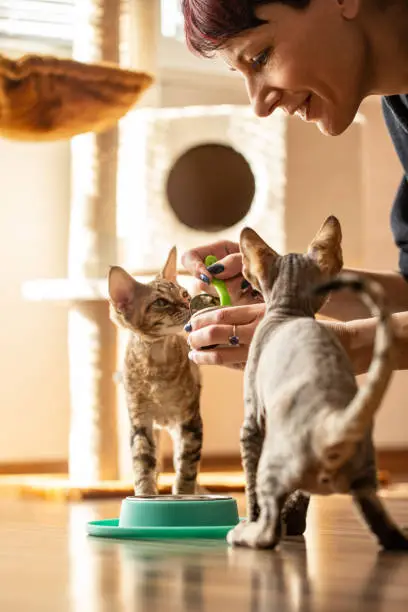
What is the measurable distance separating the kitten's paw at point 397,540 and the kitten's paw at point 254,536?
12 cm

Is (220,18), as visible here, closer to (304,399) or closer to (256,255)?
(256,255)

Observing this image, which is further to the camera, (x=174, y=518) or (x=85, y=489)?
(x=85, y=489)

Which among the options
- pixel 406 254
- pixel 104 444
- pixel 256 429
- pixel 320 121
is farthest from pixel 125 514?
pixel 104 444

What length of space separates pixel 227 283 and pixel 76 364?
5.28 ft

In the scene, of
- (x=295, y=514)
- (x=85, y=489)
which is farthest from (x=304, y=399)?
(x=85, y=489)

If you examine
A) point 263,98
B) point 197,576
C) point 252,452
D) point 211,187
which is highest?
point 211,187

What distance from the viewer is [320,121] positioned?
149cm

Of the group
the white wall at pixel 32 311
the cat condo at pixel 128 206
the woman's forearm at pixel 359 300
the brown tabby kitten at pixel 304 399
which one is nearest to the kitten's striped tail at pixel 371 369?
the brown tabby kitten at pixel 304 399

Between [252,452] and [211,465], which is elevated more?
[252,452]

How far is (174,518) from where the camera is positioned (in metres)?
1.24

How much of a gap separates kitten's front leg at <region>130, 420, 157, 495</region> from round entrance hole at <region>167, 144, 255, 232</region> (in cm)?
199

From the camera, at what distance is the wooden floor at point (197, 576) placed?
0.79 metres

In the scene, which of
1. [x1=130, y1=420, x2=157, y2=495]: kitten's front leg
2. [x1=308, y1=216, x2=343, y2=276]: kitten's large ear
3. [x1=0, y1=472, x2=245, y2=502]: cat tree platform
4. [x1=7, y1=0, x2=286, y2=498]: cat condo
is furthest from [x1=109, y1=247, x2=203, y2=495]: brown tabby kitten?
[x1=7, y1=0, x2=286, y2=498]: cat condo

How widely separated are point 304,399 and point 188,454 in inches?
26.1
